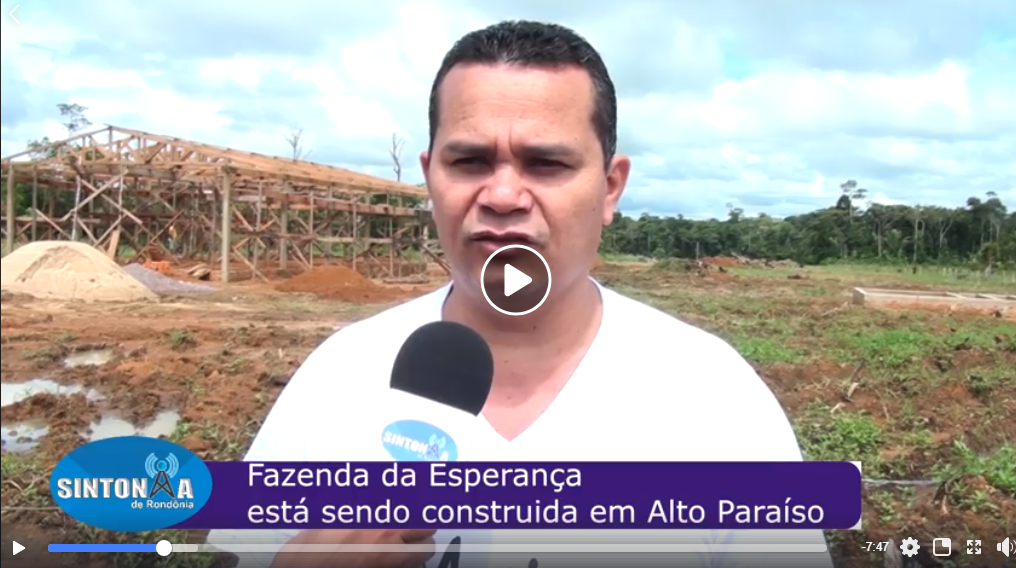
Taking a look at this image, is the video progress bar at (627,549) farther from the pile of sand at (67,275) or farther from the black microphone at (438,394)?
the pile of sand at (67,275)

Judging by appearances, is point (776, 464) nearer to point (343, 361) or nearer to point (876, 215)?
point (343, 361)

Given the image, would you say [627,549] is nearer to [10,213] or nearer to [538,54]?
[538,54]

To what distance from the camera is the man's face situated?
1146mm

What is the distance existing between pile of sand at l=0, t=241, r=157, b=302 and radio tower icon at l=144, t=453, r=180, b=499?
55cm

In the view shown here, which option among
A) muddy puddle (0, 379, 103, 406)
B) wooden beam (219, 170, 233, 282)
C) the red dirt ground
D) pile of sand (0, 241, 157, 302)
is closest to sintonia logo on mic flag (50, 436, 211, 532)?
muddy puddle (0, 379, 103, 406)

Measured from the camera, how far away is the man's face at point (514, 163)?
1146 mm

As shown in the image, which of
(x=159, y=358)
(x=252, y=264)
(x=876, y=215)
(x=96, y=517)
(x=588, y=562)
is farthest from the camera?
(x=252, y=264)

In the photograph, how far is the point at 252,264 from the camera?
353 cm

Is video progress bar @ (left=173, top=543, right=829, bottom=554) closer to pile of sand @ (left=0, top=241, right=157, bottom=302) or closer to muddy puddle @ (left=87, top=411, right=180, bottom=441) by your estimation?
muddy puddle @ (left=87, top=411, right=180, bottom=441)

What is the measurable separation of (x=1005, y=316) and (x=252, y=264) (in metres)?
2.92

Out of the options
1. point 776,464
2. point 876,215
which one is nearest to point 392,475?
point 776,464

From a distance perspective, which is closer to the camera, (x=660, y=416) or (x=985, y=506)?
(x=660, y=416)

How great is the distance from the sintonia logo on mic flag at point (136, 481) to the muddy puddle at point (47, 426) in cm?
8
